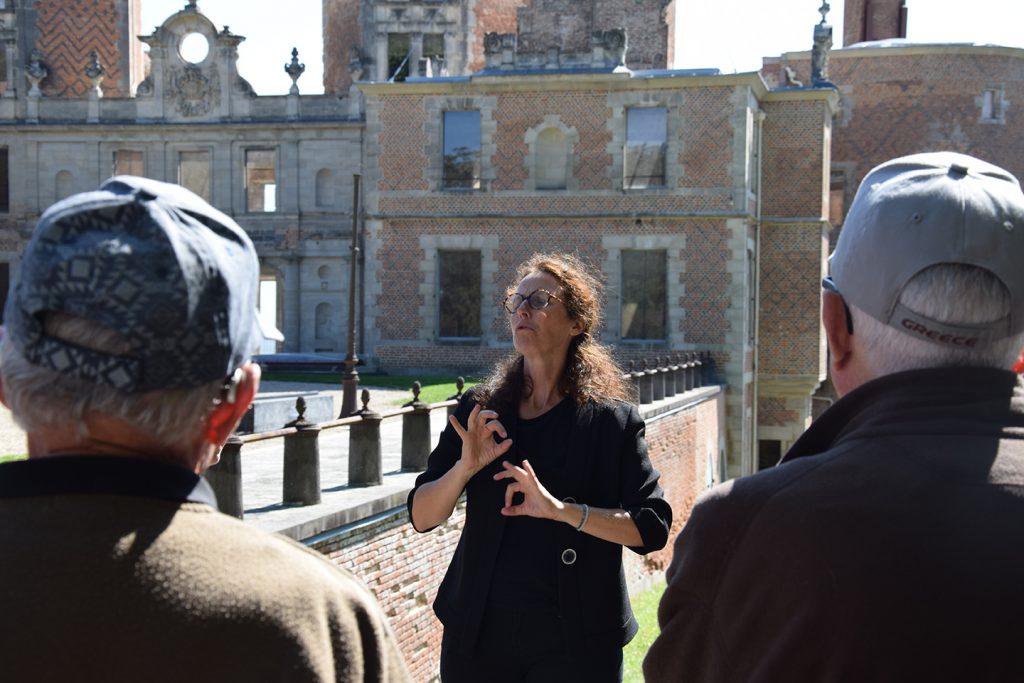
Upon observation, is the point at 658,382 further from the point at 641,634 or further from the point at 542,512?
the point at 542,512

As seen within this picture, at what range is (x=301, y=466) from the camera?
866 cm

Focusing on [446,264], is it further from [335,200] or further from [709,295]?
[335,200]

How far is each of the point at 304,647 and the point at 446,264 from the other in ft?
88.8

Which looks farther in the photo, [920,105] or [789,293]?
[920,105]

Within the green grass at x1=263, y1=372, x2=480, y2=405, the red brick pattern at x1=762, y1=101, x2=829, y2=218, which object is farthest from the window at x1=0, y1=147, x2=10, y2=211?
the red brick pattern at x1=762, y1=101, x2=829, y2=218

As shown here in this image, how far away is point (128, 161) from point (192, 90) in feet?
9.58

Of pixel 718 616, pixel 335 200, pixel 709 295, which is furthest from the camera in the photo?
pixel 335 200

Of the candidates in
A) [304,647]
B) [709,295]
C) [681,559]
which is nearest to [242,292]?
[304,647]

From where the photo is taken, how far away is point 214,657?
1.69 m

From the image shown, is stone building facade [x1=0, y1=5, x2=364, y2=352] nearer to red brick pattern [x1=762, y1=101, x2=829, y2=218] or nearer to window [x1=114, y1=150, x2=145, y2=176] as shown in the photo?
window [x1=114, y1=150, x2=145, y2=176]

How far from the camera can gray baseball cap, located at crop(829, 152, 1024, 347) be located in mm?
2082

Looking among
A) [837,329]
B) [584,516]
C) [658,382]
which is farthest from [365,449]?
[658,382]

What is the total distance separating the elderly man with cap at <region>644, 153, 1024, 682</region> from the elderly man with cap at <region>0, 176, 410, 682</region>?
2.05 feet

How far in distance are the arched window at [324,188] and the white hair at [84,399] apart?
3484 centimetres
